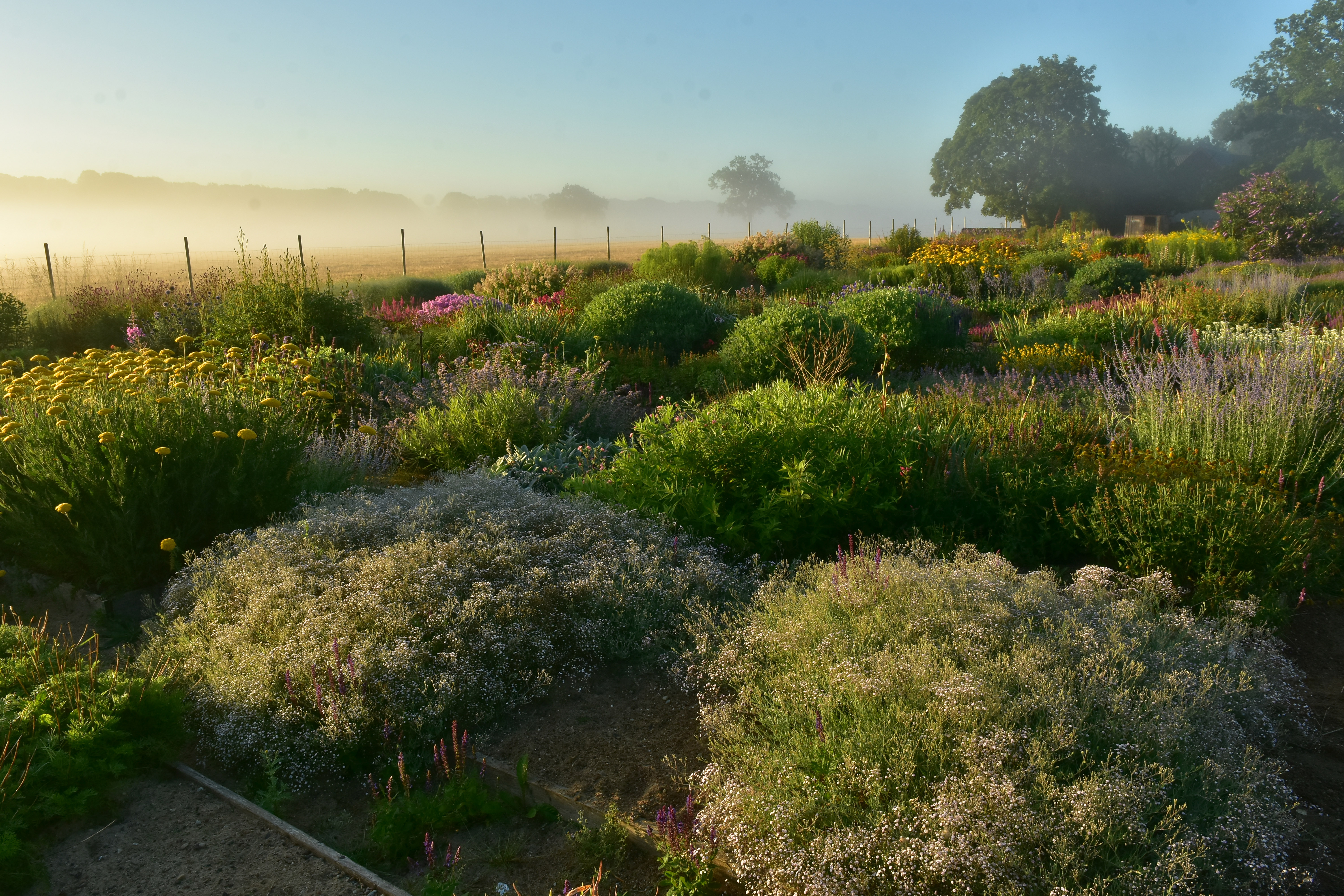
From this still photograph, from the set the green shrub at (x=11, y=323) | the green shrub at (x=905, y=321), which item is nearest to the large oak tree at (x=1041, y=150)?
the green shrub at (x=905, y=321)

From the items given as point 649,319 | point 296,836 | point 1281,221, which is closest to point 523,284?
point 649,319

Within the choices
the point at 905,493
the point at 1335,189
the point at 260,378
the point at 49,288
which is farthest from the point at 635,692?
the point at 1335,189

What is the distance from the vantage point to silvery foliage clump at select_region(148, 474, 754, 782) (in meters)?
3.27

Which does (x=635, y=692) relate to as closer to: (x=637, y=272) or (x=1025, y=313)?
(x=1025, y=313)

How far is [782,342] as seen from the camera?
922 cm

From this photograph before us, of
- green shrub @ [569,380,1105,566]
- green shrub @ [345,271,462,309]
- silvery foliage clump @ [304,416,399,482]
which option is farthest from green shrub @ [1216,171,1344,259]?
silvery foliage clump @ [304,416,399,482]

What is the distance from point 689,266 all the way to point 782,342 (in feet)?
31.7

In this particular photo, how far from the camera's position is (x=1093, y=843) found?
229 centimetres

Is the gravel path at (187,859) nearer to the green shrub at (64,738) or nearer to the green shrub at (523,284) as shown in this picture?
the green shrub at (64,738)

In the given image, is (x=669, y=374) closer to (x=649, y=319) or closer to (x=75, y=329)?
(x=649, y=319)

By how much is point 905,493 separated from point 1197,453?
215 centimetres

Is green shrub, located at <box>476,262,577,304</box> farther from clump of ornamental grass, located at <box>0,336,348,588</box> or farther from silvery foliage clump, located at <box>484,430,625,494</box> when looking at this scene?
clump of ornamental grass, located at <box>0,336,348,588</box>

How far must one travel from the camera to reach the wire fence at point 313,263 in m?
18.2

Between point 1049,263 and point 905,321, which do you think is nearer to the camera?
point 905,321
